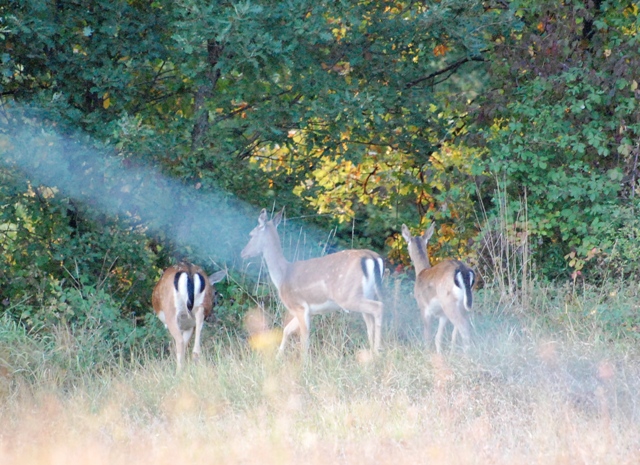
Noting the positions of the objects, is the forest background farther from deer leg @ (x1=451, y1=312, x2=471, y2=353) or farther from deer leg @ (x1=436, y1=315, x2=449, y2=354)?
deer leg @ (x1=451, y1=312, x2=471, y2=353)

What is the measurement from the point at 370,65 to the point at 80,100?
10.0 feet

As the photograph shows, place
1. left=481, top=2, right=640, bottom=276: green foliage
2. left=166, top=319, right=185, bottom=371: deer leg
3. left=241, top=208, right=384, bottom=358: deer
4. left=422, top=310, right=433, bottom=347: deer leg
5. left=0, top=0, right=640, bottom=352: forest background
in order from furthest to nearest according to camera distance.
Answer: left=481, top=2, right=640, bottom=276: green foliage, left=0, top=0, right=640, bottom=352: forest background, left=166, top=319, right=185, bottom=371: deer leg, left=422, top=310, right=433, bottom=347: deer leg, left=241, top=208, right=384, bottom=358: deer

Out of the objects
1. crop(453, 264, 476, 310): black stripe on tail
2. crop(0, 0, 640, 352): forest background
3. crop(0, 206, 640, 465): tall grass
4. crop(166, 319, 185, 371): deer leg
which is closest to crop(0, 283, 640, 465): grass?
crop(0, 206, 640, 465): tall grass

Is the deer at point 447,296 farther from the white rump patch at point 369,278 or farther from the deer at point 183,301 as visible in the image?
the deer at point 183,301

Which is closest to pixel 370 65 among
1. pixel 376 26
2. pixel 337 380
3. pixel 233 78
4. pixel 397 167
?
pixel 376 26

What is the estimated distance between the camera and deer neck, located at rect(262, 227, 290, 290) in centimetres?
949

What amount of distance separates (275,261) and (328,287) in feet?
3.27

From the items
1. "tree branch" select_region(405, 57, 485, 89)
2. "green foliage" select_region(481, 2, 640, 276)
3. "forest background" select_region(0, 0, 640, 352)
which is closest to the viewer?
"forest background" select_region(0, 0, 640, 352)

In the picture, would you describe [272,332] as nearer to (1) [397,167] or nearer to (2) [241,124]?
(2) [241,124]

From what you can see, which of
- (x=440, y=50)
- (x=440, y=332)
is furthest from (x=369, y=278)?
(x=440, y=50)

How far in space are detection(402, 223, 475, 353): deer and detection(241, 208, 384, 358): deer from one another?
42 centimetres

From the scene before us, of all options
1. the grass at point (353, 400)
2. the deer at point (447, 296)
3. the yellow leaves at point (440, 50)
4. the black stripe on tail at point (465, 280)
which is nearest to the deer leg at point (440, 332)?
the deer at point (447, 296)

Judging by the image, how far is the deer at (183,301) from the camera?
9.12m

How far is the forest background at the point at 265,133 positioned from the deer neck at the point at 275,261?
557 millimetres
